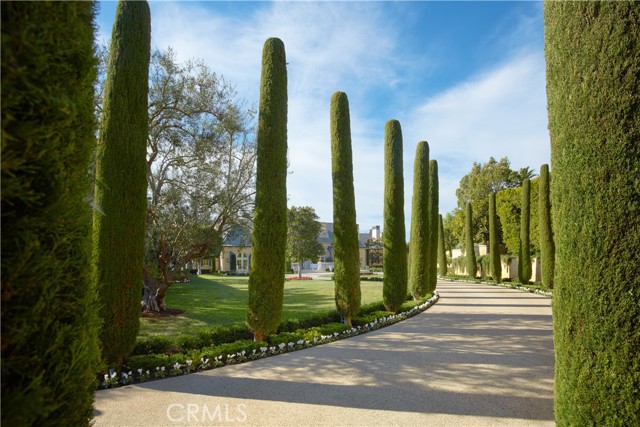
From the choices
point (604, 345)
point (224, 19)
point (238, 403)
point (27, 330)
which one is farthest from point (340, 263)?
point (27, 330)

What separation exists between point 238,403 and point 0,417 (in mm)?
3594

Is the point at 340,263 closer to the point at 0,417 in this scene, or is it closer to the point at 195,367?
the point at 195,367

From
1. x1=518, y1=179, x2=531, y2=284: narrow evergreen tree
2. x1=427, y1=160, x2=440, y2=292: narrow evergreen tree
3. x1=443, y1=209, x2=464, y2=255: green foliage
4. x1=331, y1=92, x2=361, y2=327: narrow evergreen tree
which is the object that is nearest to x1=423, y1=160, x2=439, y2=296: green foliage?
x1=427, y1=160, x2=440, y2=292: narrow evergreen tree

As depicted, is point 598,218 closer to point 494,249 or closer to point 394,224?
point 394,224

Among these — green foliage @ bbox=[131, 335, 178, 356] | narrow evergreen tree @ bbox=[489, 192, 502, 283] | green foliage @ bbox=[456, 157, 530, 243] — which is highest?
green foliage @ bbox=[456, 157, 530, 243]

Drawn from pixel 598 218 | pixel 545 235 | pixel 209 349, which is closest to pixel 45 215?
pixel 598 218

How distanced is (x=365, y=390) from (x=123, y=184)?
493 cm

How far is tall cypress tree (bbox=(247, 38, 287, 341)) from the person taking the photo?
24.9 feet

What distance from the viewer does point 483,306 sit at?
566 inches

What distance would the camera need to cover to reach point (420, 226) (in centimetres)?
1588

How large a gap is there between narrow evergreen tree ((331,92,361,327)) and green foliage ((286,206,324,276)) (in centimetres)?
2165

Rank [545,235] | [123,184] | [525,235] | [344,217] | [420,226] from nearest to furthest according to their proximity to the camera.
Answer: [123,184] → [344,217] → [420,226] → [545,235] → [525,235]

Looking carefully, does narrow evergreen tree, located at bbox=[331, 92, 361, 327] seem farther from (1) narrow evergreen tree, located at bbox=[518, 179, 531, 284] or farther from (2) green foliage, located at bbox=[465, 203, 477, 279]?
(2) green foliage, located at bbox=[465, 203, 477, 279]

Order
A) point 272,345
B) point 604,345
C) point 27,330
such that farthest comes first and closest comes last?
point 272,345 → point 604,345 → point 27,330
